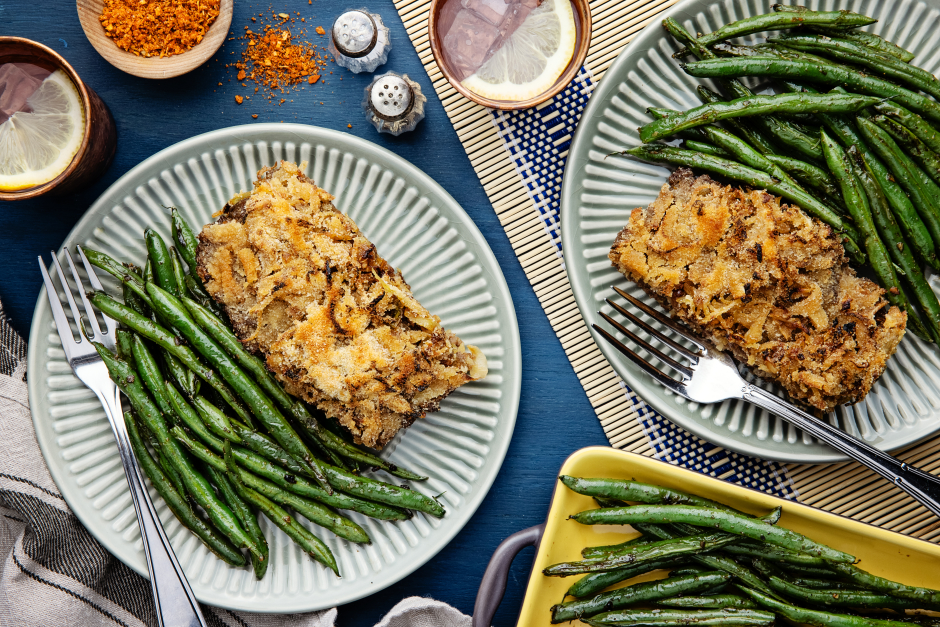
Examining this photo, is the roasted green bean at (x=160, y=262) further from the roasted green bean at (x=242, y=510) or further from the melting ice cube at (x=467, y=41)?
the melting ice cube at (x=467, y=41)

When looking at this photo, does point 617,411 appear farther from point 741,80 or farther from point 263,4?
point 263,4

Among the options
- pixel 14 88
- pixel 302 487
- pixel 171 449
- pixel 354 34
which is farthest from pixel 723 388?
pixel 14 88

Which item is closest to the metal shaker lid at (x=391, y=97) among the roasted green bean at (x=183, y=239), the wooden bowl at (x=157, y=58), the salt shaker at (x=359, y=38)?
→ the salt shaker at (x=359, y=38)

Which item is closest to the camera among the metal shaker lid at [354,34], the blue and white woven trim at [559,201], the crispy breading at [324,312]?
the crispy breading at [324,312]

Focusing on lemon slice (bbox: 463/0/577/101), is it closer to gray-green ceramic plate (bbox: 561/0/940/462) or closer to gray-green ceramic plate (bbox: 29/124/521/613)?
gray-green ceramic plate (bbox: 561/0/940/462)

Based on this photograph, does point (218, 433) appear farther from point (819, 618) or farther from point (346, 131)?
point (819, 618)
